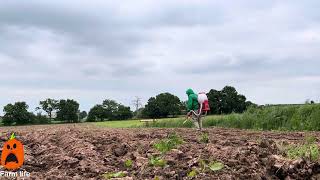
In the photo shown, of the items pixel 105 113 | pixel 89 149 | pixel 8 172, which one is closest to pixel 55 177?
pixel 8 172

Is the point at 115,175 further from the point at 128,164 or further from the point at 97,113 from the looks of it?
the point at 97,113

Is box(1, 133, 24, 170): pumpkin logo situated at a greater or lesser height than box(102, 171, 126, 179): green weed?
greater

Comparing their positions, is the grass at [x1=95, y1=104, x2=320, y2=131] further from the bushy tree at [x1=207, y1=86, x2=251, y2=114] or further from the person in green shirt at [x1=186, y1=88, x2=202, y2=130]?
the bushy tree at [x1=207, y1=86, x2=251, y2=114]

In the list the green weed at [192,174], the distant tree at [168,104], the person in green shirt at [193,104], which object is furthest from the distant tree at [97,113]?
the green weed at [192,174]

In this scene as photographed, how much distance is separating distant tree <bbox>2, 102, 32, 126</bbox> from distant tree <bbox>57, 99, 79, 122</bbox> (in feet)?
10.7

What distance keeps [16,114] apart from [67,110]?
5332mm

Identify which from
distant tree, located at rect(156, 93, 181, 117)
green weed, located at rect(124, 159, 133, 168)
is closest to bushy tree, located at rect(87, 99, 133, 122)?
distant tree, located at rect(156, 93, 181, 117)

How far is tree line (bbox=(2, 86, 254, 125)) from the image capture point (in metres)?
47.7

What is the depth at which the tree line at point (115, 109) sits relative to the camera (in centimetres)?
4774

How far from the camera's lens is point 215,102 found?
157ft

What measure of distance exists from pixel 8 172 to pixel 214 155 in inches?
130

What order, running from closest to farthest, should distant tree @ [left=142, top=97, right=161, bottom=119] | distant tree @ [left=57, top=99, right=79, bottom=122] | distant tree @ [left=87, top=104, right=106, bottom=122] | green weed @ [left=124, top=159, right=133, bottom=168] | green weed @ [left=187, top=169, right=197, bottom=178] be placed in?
green weed @ [left=187, top=169, right=197, bottom=178] < green weed @ [left=124, top=159, right=133, bottom=168] < distant tree @ [left=57, top=99, right=79, bottom=122] < distant tree @ [left=142, top=97, right=161, bottom=119] < distant tree @ [left=87, top=104, right=106, bottom=122]

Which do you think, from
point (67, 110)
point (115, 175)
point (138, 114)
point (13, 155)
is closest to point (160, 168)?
point (115, 175)

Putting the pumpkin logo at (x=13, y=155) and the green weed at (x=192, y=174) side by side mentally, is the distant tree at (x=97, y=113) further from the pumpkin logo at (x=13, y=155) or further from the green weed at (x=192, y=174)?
the green weed at (x=192, y=174)
